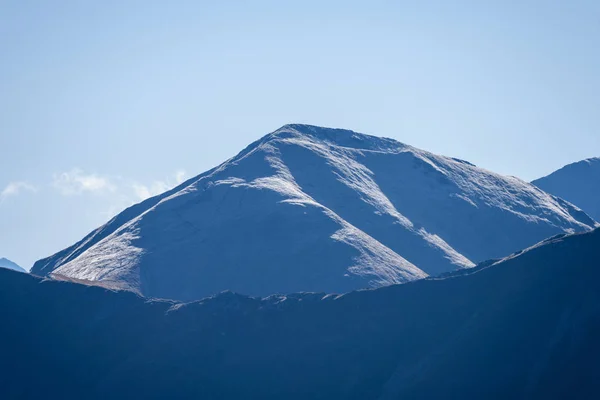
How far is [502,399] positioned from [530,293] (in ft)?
74.7

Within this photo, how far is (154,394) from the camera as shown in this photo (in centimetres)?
16400

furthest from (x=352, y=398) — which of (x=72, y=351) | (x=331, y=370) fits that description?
(x=72, y=351)

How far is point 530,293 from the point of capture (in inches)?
6516

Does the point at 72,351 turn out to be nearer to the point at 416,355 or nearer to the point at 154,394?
the point at 154,394

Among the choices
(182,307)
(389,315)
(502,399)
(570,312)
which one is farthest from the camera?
(182,307)

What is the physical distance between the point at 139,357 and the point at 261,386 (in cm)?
2197

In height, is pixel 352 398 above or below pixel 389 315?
below

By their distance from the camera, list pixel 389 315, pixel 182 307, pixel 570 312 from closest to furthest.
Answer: pixel 570 312, pixel 389 315, pixel 182 307

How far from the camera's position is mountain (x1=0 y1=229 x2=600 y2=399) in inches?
6038

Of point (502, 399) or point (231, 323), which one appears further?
point (231, 323)

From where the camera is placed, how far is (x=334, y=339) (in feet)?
559

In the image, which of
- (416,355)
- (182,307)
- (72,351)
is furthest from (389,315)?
(72,351)

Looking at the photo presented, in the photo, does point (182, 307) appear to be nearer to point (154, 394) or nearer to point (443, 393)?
point (154, 394)

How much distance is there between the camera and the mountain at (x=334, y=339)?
153375 mm
